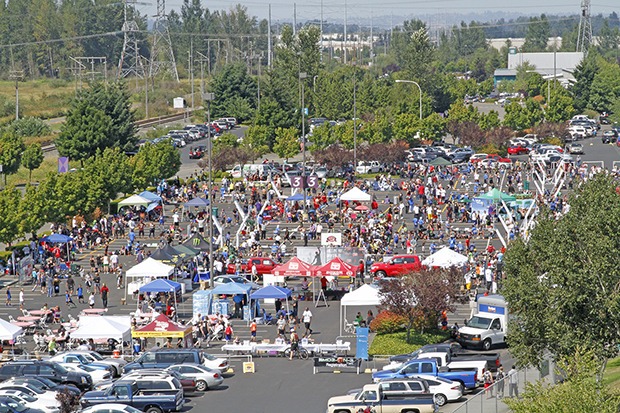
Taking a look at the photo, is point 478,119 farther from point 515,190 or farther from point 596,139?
point 515,190

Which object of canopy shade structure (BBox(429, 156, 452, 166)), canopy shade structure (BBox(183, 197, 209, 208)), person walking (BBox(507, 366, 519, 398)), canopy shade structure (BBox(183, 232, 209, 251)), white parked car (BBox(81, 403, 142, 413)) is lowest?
canopy shade structure (BBox(429, 156, 452, 166))

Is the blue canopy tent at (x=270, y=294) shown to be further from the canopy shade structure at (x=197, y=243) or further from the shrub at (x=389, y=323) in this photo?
the canopy shade structure at (x=197, y=243)

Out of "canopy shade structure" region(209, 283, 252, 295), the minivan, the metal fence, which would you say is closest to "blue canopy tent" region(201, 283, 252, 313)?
"canopy shade structure" region(209, 283, 252, 295)

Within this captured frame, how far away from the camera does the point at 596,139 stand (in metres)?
108

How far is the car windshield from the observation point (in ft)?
135

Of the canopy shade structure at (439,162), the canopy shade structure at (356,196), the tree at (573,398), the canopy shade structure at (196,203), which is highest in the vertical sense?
the tree at (573,398)

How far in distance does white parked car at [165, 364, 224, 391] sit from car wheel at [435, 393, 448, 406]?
705 cm

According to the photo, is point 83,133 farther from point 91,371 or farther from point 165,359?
point 165,359

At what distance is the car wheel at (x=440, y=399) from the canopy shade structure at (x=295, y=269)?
1520 cm

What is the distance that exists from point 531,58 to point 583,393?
174039mm

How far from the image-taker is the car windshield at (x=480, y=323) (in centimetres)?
4116

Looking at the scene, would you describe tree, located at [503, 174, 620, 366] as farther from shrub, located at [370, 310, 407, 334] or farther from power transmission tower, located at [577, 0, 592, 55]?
power transmission tower, located at [577, 0, 592, 55]

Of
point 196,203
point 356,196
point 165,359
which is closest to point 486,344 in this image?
point 165,359

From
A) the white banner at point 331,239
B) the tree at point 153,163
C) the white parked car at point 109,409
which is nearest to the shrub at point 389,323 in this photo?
the white banner at point 331,239
